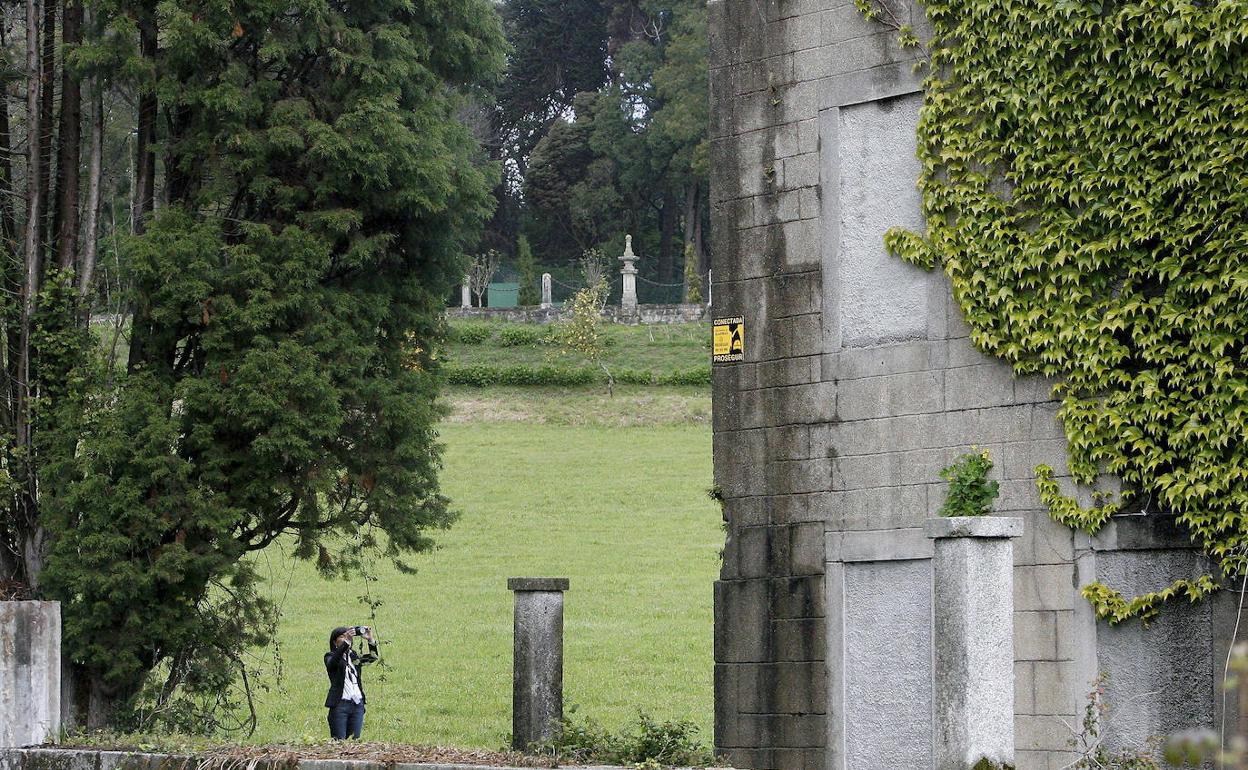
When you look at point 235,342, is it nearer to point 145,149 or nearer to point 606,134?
point 145,149

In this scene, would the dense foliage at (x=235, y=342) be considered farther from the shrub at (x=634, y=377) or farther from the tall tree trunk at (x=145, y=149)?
the shrub at (x=634, y=377)

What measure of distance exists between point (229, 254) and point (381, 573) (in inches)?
532

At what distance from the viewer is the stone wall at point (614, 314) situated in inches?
1912

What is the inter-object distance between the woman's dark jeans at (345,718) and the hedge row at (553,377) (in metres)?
27.1

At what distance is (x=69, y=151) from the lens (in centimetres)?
1296

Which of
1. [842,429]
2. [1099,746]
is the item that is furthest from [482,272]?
[1099,746]

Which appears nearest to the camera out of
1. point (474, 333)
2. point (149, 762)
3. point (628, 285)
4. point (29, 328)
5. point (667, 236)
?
point (149, 762)

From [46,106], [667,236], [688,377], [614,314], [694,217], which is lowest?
[46,106]

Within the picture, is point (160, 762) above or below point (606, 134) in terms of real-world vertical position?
below

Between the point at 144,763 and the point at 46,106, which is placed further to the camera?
the point at 46,106

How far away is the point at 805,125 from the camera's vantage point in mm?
10273

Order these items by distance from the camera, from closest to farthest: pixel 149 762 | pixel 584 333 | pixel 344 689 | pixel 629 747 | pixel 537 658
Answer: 1. pixel 149 762
2. pixel 629 747
3. pixel 537 658
4. pixel 344 689
5. pixel 584 333

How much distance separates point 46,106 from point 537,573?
495 inches

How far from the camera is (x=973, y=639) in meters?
7.01
